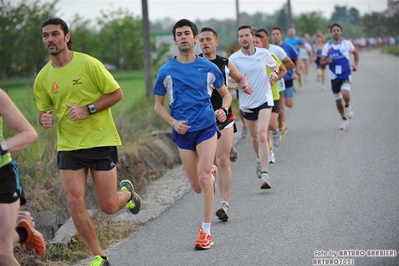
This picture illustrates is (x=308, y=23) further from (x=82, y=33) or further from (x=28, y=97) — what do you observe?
(x=28, y=97)

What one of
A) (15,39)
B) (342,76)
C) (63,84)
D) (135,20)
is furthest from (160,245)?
(135,20)

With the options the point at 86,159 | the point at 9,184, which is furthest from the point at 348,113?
the point at 9,184

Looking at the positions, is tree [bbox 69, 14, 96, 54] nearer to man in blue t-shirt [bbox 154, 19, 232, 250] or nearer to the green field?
the green field

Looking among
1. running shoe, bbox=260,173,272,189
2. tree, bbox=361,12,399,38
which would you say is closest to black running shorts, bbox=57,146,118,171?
running shoe, bbox=260,173,272,189

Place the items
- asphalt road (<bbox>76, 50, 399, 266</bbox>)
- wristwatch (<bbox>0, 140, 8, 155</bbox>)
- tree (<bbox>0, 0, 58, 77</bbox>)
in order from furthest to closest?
1. tree (<bbox>0, 0, 58, 77</bbox>)
2. asphalt road (<bbox>76, 50, 399, 266</bbox>)
3. wristwatch (<bbox>0, 140, 8, 155</bbox>)

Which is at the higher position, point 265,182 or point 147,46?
point 147,46

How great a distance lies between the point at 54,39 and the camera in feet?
24.5

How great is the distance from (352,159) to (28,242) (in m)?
7.76

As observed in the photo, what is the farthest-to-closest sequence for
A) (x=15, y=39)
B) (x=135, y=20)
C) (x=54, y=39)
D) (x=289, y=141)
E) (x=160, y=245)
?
(x=135, y=20) < (x=15, y=39) < (x=289, y=141) < (x=160, y=245) < (x=54, y=39)

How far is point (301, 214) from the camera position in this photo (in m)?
9.39

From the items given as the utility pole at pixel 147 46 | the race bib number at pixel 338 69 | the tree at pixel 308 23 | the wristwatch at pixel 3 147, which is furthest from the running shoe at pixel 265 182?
the tree at pixel 308 23

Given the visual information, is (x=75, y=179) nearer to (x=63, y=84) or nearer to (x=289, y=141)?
(x=63, y=84)

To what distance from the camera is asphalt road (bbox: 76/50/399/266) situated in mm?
7738

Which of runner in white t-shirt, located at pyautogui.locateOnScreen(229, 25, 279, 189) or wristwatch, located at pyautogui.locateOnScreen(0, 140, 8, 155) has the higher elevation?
wristwatch, located at pyautogui.locateOnScreen(0, 140, 8, 155)
